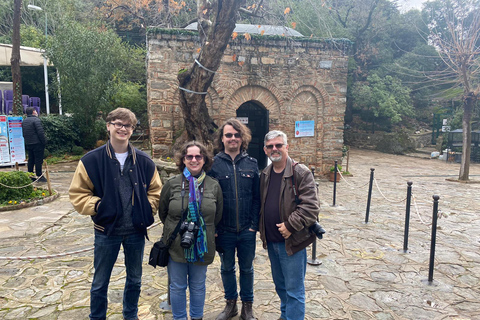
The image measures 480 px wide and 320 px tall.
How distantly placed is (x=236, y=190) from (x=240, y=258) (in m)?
0.67

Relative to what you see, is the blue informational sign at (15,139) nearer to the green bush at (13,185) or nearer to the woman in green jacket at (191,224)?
the green bush at (13,185)

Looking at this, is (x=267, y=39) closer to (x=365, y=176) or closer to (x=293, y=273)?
(x=365, y=176)

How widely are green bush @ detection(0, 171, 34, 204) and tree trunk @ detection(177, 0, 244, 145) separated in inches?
147

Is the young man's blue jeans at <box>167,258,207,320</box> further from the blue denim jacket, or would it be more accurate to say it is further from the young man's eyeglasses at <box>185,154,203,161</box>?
the young man's eyeglasses at <box>185,154,203,161</box>

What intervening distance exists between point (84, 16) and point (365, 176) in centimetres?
2144

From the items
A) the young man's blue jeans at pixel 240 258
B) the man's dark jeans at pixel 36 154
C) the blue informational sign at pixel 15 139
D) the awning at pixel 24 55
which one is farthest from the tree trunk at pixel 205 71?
the awning at pixel 24 55

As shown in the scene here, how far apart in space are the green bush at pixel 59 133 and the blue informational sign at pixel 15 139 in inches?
72.9

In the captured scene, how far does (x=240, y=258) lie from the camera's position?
323 centimetres

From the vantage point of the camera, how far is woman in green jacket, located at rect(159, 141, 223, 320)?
111 inches

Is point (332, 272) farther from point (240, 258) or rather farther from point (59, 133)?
point (59, 133)

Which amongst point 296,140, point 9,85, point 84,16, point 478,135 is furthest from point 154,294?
point 84,16

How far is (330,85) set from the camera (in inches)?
436

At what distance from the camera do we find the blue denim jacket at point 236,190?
10.1 feet

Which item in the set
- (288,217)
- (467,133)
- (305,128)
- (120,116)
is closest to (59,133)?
(305,128)
